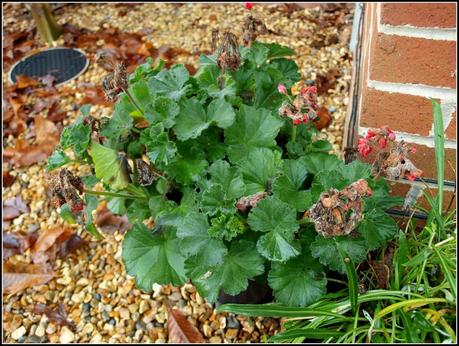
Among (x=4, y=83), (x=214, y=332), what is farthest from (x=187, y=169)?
(x=4, y=83)

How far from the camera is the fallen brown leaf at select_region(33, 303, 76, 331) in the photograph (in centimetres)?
167

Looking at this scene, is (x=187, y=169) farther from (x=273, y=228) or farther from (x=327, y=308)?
(x=327, y=308)

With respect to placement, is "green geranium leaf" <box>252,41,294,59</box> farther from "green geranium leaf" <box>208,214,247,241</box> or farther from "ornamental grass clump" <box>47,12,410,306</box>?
"green geranium leaf" <box>208,214,247,241</box>

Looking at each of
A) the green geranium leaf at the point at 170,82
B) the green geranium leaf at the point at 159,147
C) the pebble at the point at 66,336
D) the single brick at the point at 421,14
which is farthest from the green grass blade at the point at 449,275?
the pebble at the point at 66,336

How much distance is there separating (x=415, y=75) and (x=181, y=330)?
1055 mm

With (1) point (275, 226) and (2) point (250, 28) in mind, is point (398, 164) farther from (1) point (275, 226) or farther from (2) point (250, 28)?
(2) point (250, 28)

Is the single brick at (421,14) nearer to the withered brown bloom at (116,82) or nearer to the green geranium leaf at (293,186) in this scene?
the green geranium leaf at (293,186)

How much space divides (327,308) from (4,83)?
7.60 feet

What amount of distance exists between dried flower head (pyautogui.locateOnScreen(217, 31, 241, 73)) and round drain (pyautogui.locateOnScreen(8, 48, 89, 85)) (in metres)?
1.65

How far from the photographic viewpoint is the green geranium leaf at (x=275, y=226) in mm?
1081

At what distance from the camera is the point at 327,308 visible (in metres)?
1.14

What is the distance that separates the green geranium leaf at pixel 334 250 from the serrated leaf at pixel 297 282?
0.09 m

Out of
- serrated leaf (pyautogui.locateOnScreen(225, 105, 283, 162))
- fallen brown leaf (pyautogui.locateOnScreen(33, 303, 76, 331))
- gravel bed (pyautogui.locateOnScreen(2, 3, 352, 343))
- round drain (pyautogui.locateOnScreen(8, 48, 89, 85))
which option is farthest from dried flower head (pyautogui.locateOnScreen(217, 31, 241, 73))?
round drain (pyautogui.locateOnScreen(8, 48, 89, 85))

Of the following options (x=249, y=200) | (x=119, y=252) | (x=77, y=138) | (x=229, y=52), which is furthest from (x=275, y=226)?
(x=119, y=252)
